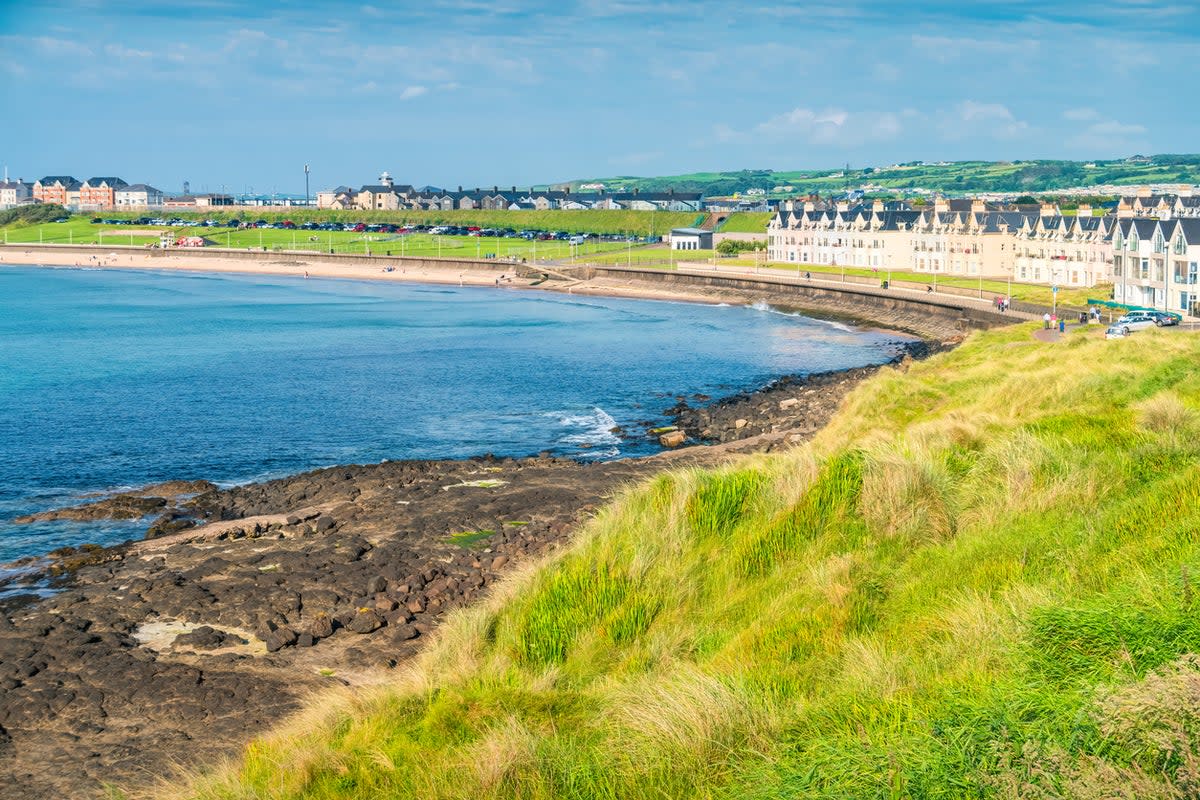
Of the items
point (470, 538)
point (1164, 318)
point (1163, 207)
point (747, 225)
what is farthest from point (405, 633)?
point (747, 225)

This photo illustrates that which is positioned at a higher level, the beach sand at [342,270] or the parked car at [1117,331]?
the beach sand at [342,270]

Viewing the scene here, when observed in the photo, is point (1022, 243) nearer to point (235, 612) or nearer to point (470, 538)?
point (470, 538)

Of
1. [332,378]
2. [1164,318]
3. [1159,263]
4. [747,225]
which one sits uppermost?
[747,225]

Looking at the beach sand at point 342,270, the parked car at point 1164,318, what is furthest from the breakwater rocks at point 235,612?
the beach sand at point 342,270

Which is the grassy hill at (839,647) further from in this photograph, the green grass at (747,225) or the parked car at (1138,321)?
the green grass at (747,225)

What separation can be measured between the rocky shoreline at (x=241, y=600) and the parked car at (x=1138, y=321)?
28061 mm

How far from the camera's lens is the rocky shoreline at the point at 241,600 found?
1764 centimetres

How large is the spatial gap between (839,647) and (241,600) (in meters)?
14.8

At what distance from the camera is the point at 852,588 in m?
13.4

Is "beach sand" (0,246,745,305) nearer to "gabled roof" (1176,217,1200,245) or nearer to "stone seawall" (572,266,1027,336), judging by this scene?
"stone seawall" (572,266,1027,336)

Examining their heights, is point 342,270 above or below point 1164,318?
above

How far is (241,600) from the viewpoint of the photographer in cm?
2325

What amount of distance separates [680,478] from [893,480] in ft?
10.8

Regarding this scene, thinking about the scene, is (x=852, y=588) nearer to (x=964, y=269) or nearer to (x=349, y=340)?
(x=349, y=340)
